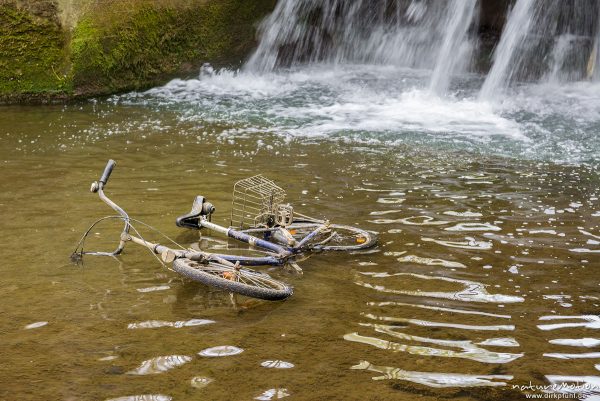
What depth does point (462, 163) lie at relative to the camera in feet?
30.7

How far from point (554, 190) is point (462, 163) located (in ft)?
4.78

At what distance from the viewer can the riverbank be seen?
543 inches

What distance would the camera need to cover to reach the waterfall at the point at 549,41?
609 inches

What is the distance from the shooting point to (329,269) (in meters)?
5.94

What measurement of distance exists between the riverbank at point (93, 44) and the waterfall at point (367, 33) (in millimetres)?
1814

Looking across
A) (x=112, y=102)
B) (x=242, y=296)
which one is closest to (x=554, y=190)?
(x=242, y=296)

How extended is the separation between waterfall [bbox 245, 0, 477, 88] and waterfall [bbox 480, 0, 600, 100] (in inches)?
43.6

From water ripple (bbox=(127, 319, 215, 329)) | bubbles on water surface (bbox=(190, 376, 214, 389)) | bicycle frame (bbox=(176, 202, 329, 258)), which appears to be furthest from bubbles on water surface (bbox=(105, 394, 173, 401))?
bicycle frame (bbox=(176, 202, 329, 258))

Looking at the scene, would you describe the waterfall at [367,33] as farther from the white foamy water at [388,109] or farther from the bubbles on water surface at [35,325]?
the bubbles on water surface at [35,325]

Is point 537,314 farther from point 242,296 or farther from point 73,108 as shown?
point 73,108

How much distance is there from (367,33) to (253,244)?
40.9 ft

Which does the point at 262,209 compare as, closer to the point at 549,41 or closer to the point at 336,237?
the point at 336,237

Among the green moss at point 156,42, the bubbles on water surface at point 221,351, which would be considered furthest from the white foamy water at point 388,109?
the bubbles on water surface at point 221,351

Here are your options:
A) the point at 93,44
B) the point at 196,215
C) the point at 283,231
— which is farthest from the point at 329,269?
the point at 93,44
